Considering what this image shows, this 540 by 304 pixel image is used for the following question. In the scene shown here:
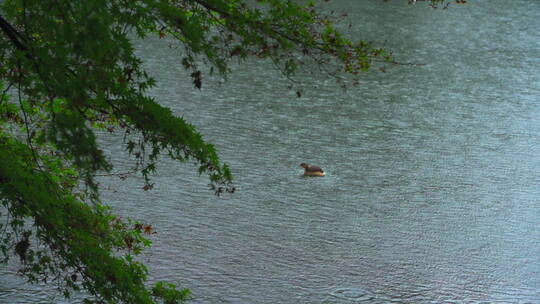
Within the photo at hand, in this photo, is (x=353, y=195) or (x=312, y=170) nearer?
(x=353, y=195)

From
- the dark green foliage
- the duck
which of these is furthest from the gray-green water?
the dark green foliage

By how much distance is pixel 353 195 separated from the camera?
1001 centimetres

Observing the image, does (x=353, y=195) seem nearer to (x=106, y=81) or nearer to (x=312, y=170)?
(x=312, y=170)

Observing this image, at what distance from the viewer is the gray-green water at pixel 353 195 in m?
7.87

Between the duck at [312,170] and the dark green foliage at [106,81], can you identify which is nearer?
the dark green foliage at [106,81]

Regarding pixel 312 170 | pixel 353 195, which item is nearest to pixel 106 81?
pixel 353 195

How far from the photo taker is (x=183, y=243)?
26.8 feet

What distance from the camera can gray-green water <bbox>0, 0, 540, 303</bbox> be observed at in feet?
25.8

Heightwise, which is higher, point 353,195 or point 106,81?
point 106,81

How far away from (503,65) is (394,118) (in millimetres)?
6031

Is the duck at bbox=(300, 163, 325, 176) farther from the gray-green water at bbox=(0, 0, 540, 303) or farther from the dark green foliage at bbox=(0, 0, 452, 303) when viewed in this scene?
the dark green foliage at bbox=(0, 0, 452, 303)

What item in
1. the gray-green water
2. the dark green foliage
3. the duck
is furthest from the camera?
the duck

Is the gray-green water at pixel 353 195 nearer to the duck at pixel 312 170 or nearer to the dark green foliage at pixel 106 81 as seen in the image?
the duck at pixel 312 170

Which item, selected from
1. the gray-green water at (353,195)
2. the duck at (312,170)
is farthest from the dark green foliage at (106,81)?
the duck at (312,170)
